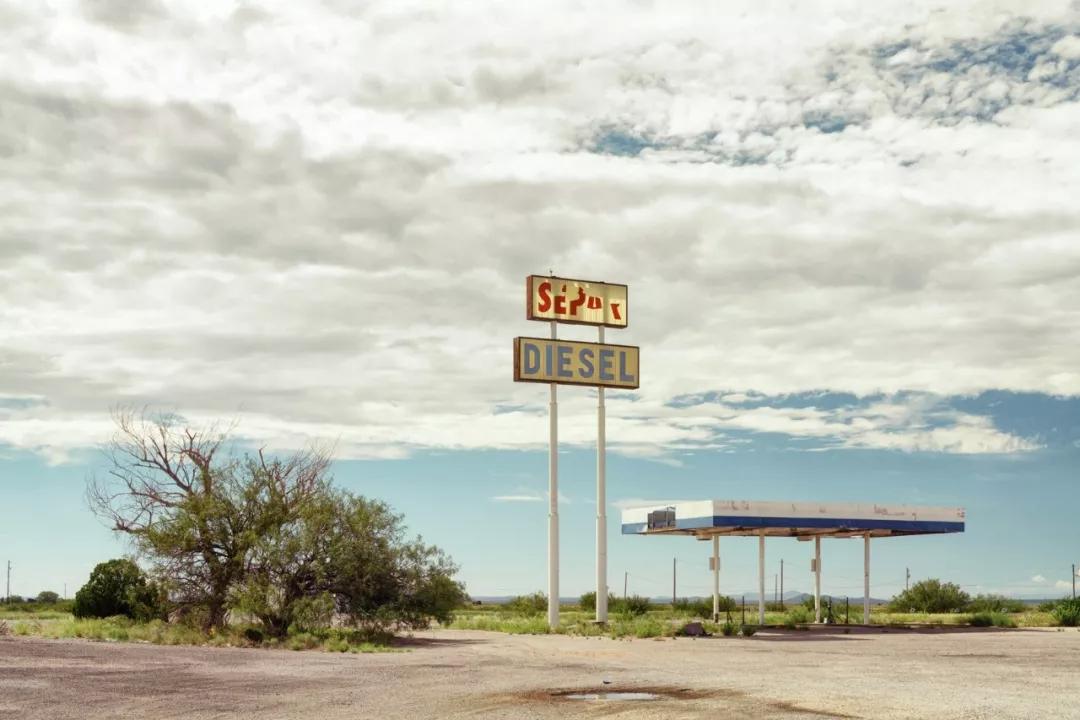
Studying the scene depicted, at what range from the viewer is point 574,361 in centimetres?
4306

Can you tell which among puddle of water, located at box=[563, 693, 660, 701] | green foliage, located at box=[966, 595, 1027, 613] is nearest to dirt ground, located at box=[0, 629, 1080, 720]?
Answer: puddle of water, located at box=[563, 693, 660, 701]

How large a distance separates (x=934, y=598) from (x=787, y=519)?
36.1m

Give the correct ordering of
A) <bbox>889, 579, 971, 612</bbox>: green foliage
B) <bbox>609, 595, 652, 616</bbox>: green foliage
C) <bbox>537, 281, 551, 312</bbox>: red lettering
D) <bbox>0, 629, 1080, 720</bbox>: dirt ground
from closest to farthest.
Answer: <bbox>0, 629, 1080, 720</bbox>: dirt ground < <bbox>537, 281, 551, 312</bbox>: red lettering < <bbox>609, 595, 652, 616</bbox>: green foliage < <bbox>889, 579, 971, 612</bbox>: green foliage

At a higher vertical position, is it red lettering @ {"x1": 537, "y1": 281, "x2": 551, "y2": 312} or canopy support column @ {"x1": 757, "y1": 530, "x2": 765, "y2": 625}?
red lettering @ {"x1": 537, "y1": 281, "x2": 551, "y2": 312}

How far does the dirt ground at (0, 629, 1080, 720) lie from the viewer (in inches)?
658

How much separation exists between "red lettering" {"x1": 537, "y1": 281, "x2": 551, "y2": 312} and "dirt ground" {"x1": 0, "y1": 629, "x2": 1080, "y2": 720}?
1367 cm

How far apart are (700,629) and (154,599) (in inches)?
693

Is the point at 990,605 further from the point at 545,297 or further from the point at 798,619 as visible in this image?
the point at 545,297

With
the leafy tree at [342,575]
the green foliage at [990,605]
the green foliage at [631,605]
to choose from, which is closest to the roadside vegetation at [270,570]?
the leafy tree at [342,575]

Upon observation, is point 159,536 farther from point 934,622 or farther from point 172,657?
point 934,622

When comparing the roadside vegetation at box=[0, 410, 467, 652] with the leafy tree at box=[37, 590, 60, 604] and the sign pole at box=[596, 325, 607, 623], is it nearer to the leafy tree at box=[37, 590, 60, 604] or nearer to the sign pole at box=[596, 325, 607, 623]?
the sign pole at box=[596, 325, 607, 623]

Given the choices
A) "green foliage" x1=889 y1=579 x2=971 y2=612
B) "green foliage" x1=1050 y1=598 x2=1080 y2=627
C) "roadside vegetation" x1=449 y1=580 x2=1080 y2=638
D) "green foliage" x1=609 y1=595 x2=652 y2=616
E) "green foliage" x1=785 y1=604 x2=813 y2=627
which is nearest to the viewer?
"roadside vegetation" x1=449 y1=580 x2=1080 y2=638

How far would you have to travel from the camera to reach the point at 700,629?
3934 cm

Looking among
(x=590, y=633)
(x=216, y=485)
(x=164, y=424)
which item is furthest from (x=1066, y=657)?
(x=164, y=424)
